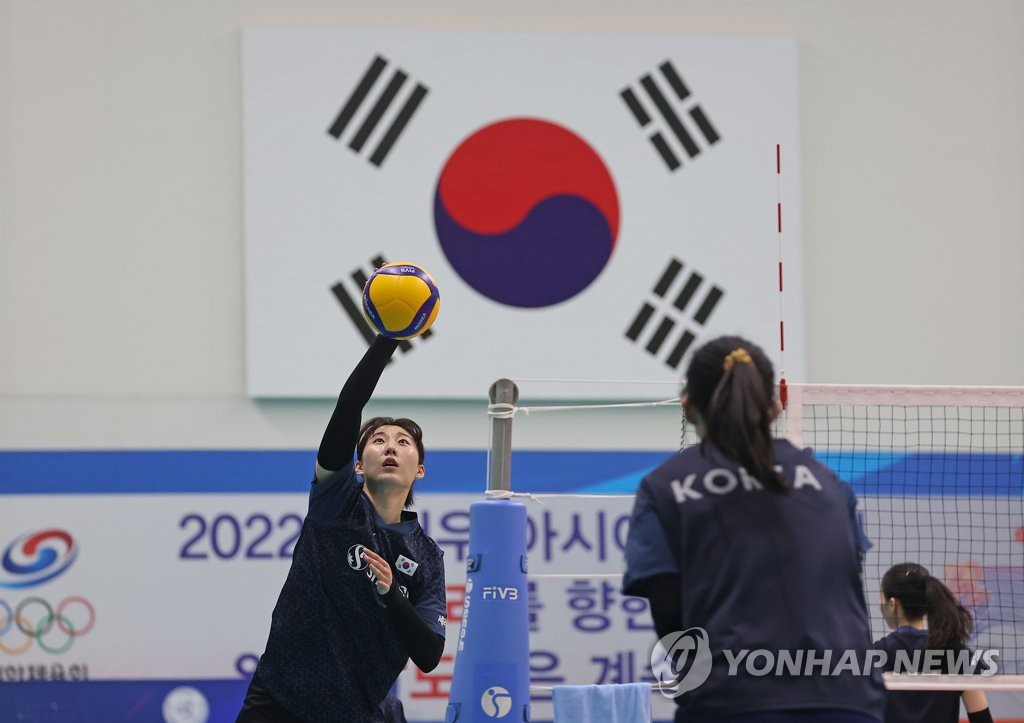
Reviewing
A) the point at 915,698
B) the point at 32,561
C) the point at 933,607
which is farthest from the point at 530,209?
the point at 915,698

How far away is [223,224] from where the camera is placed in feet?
28.3

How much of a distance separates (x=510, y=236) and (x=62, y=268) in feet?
9.23

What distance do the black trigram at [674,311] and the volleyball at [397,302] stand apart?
468 centimetres

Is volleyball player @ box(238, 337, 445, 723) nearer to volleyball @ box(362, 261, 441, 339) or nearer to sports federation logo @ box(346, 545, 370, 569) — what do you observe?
sports federation logo @ box(346, 545, 370, 569)

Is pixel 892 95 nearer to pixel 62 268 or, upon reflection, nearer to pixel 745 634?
pixel 62 268

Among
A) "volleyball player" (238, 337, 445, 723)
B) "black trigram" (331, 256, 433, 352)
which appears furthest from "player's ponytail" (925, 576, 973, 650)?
"black trigram" (331, 256, 433, 352)

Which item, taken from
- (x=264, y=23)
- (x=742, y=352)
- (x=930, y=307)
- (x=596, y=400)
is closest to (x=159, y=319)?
(x=264, y=23)

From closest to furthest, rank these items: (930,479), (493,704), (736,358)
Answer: (736,358) → (493,704) → (930,479)

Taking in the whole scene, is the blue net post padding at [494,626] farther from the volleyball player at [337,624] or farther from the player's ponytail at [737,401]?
the player's ponytail at [737,401]

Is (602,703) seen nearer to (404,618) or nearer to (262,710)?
(404,618)

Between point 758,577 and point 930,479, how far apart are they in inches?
241

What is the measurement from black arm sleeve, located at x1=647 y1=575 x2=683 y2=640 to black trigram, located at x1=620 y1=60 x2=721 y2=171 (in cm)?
629

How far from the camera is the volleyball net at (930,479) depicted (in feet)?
19.7

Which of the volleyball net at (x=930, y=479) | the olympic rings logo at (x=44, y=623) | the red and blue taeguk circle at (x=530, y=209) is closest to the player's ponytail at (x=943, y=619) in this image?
the volleyball net at (x=930, y=479)
